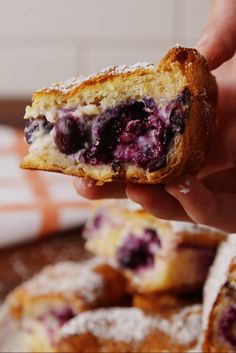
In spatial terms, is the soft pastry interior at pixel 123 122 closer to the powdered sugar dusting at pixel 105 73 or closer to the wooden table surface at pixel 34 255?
the powdered sugar dusting at pixel 105 73

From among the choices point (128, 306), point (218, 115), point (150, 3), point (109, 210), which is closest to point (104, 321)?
point (128, 306)

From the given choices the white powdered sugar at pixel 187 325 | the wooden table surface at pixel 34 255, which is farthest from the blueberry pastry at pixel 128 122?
the wooden table surface at pixel 34 255

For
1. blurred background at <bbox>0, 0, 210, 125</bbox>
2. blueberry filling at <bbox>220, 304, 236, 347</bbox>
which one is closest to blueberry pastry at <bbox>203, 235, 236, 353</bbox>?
blueberry filling at <bbox>220, 304, 236, 347</bbox>

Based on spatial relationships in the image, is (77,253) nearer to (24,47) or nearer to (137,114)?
(137,114)

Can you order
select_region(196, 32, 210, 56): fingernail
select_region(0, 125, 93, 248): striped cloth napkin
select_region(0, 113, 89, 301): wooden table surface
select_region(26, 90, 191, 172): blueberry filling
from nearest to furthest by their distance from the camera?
select_region(26, 90, 191, 172): blueberry filling → select_region(196, 32, 210, 56): fingernail → select_region(0, 113, 89, 301): wooden table surface → select_region(0, 125, 93, 248): striped cloth napkin

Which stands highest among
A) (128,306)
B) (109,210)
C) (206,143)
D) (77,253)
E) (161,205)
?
(206,143)

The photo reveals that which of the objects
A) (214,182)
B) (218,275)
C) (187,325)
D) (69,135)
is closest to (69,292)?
(187,325)

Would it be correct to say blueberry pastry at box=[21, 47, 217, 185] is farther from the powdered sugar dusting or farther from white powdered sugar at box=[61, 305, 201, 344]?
white powdered sugar at box=[61, 305, 201, 344]
